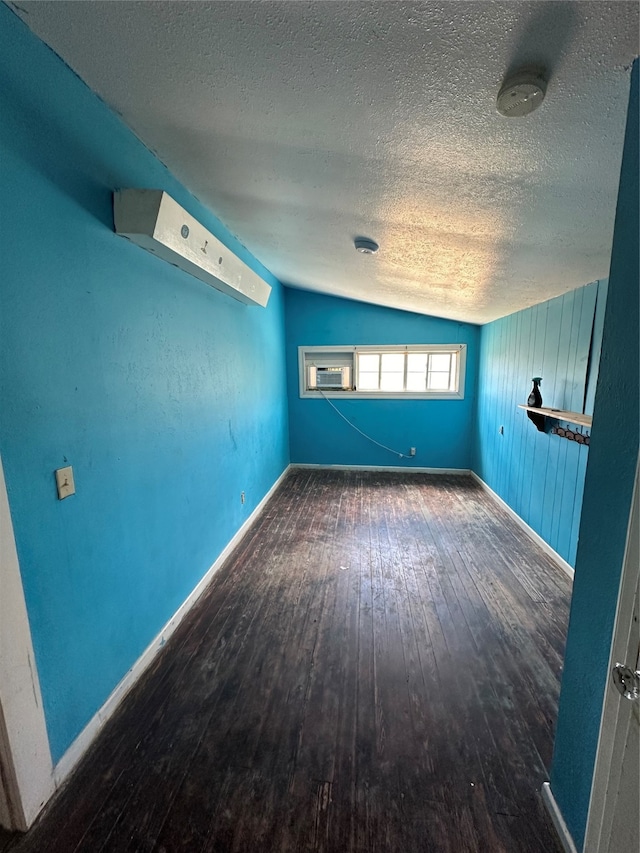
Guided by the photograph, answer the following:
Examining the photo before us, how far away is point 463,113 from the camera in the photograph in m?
0.98

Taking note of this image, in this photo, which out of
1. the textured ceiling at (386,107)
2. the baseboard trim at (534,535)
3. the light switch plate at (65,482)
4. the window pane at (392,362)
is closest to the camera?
the textured ceiling at (386,107)

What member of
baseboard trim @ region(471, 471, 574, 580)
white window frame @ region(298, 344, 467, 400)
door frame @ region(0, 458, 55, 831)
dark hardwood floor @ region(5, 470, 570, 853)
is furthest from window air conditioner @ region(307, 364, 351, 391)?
door frame @ region(0, 458, 55, 831)

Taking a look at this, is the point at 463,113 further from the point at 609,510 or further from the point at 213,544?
the point at 213,544

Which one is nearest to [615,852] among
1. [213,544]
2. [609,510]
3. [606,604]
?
[606,604]

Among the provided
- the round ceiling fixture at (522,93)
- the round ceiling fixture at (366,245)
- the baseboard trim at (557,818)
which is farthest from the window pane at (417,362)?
the baseboard trim at (557,818)

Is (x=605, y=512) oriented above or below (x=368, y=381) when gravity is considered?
below

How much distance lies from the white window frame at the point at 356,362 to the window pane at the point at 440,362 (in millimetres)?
84

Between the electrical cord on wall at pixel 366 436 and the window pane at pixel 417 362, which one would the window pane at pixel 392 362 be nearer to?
the window pane at pixel 417 362

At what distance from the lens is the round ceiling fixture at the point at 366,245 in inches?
85.4

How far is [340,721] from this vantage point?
4.62 ft

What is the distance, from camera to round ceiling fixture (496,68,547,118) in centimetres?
82

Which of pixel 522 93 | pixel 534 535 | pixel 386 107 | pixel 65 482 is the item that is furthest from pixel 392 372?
pixel 65 482

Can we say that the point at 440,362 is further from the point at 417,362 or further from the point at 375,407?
the point at 375,407

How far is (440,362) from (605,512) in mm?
4077
